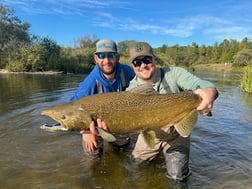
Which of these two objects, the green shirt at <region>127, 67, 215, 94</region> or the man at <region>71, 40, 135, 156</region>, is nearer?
the green shirt at <region>127, 67, 215, 94</region>

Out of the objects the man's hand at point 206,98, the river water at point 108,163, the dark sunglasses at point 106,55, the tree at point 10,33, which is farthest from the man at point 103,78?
the tree at point 10,33

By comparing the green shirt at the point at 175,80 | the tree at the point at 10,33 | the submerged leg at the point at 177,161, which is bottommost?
the submerged leg at the point at 177,161

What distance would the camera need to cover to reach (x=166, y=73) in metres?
4.80

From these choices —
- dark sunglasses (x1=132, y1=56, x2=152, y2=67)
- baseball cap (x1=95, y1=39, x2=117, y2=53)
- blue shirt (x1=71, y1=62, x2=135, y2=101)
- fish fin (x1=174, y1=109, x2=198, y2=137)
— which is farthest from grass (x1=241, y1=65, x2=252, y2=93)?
fish fin (x1=174, y1=109, x2=198, y2=137)

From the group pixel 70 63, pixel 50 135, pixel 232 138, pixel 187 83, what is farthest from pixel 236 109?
pixel 70 63

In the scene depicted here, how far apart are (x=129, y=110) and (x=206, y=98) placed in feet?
3.40

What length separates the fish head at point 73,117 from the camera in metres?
3.93

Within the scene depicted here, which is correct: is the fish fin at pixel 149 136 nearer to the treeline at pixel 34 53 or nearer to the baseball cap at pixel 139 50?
the baseball cap at pixel 139 50

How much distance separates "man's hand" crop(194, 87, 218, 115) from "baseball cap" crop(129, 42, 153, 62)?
1.03 meters

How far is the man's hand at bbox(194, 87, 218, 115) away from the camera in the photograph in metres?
3.91

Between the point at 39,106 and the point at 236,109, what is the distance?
28.7ft

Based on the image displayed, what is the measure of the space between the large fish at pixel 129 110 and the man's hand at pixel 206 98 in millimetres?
61

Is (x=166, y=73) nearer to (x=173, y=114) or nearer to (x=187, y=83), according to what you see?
(x=187, y=83)

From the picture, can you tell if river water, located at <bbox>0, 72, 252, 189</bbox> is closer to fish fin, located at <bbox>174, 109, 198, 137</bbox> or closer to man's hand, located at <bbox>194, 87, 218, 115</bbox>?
fish fin, located at <bbox>174, 109, 198, 137</bbox>
